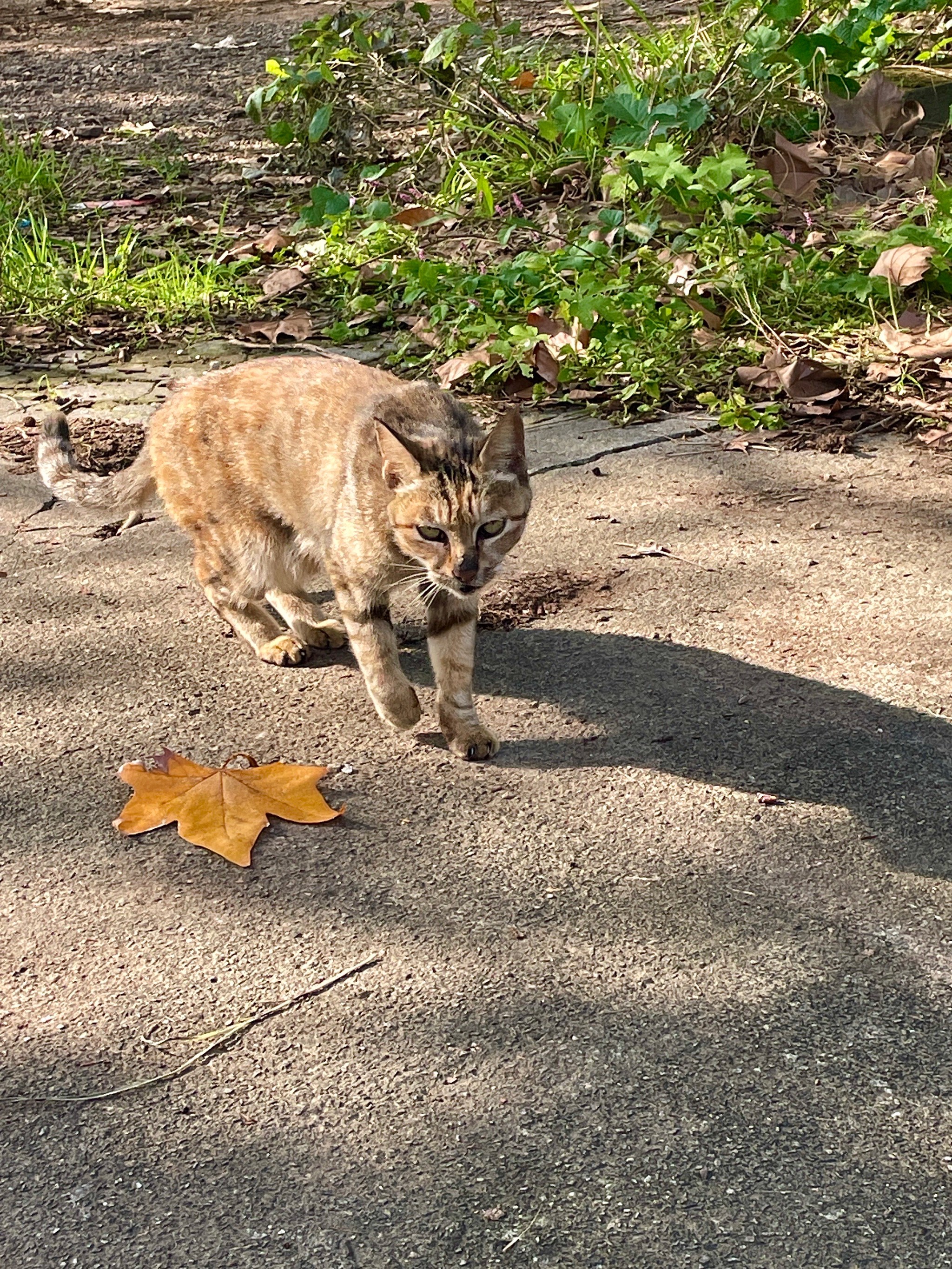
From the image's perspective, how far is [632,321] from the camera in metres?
6.04

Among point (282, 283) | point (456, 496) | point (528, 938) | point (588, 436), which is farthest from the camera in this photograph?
point (282, 283)

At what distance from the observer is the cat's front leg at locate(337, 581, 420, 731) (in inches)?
143

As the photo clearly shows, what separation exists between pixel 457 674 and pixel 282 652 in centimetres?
69

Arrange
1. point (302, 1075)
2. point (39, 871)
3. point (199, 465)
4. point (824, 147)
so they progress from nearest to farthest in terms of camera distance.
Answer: point (302, 1075)
point (39, 871)
point (199, 465)
point (824, 147)

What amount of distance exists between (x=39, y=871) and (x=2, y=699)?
91cm

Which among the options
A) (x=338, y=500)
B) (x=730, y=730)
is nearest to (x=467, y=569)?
(x=338, y=500)

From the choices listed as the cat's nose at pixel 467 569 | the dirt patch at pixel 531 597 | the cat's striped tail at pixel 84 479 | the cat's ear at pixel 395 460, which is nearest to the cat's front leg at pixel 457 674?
the cat's nose at pixel 467 569

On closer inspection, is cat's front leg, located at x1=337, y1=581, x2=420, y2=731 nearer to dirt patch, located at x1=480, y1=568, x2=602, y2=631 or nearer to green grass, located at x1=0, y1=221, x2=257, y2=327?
dirt patch, located at x1=480, y1=568, x2=602, y2=631

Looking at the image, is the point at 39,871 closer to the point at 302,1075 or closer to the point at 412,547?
the point at 302,1075

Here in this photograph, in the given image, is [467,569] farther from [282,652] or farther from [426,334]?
[426,334]

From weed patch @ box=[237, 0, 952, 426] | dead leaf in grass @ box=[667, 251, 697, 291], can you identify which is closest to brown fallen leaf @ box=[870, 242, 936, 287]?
weed patch @ box=[237, 0, 952, 426]

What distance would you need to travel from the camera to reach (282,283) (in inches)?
277

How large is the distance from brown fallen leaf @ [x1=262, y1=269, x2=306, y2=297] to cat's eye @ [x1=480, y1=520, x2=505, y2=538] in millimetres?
3884

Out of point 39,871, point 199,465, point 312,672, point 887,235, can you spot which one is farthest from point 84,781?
point 887,235
